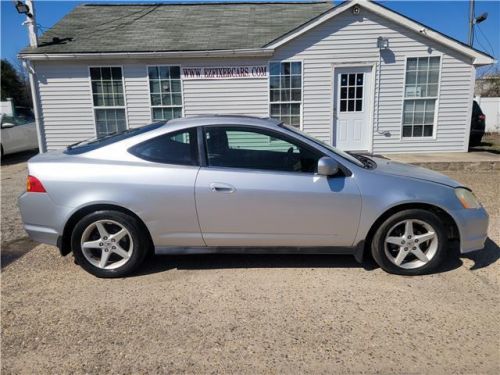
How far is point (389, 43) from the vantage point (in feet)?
33.1

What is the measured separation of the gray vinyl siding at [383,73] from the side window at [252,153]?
278 inches

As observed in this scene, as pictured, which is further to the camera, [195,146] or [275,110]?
[275,110]

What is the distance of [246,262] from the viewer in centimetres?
405

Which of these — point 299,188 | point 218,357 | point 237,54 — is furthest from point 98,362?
point 237,54

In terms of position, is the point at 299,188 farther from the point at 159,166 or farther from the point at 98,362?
the point at 98,362

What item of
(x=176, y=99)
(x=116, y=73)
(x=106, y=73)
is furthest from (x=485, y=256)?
(x=106, y=73)

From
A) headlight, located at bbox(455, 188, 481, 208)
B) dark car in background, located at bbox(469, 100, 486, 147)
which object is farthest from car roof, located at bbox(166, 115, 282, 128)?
dark car in background, located at bbox(469, 100, 486, 147)

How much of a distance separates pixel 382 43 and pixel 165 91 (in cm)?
586

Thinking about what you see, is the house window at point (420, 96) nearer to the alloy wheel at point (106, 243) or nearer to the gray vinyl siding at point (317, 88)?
the gray vinyl siding at point (317, 88)

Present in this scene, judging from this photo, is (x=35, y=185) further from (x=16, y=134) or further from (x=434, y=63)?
(x=16, y=134)

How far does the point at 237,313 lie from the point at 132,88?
8.78 meters

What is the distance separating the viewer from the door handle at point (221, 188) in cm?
352

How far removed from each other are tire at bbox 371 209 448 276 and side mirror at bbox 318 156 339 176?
699 mm

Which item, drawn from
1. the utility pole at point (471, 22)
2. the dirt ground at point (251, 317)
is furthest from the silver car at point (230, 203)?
the utility pole at point (471, 22)
